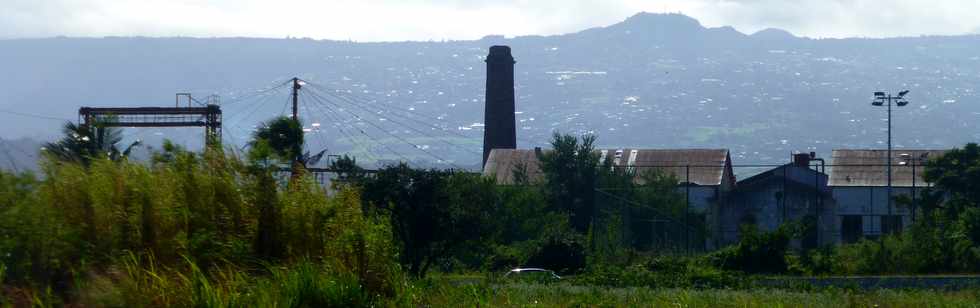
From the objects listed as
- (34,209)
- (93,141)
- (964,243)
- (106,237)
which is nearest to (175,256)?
(106,237)

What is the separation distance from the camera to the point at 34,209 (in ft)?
33.7

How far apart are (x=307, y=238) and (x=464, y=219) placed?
23984 millimetres

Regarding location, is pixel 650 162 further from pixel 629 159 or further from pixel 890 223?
pixel 890 223

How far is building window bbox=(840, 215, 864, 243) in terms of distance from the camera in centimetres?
5250

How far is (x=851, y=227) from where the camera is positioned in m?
54.7

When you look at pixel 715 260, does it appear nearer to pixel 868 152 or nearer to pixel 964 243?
pixel 964 243

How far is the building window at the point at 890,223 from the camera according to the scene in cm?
4786

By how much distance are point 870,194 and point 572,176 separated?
52.6 feet

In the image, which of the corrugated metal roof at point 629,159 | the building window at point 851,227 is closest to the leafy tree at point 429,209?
the building window at point 851,227

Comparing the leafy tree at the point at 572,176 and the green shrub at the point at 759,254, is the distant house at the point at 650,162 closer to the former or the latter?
the leafy tree at the point at 572,176

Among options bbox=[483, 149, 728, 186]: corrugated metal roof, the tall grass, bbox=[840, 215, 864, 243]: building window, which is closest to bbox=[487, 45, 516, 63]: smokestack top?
bbox=[483, 149, 728, 186]: corrugated metal roof

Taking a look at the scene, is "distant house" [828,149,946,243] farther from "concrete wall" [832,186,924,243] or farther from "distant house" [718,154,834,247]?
"distant house" [718,154,834,247]

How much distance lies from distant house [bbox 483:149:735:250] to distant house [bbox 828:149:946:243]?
18.4ft

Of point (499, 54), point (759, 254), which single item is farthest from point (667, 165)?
point (759, 254)
